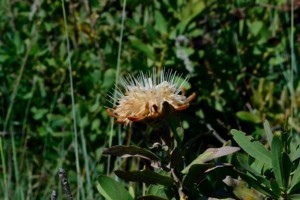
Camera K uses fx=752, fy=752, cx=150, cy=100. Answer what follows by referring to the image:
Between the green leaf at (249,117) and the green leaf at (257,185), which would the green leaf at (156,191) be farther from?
the green leaf at (249,117)

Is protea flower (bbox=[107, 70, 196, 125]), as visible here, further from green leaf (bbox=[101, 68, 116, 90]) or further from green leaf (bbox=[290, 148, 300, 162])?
green leaf (bbox=[101, 68, 116, 90])

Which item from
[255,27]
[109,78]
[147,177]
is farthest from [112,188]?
[255,27]

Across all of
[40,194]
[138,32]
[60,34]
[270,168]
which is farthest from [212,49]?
[270,168]

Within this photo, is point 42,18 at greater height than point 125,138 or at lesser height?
greater

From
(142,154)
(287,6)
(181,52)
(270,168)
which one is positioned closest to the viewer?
(142,154)

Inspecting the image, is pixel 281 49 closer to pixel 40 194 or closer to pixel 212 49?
pixel 212 49

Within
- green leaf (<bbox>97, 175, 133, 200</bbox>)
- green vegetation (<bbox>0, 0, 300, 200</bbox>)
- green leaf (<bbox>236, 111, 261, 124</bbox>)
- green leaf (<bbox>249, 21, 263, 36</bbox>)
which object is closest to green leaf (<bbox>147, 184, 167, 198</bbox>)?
green leaf (<bbox>97, 175, 133, 200</bbox>)

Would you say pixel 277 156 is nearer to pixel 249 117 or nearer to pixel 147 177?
pixel 147 177

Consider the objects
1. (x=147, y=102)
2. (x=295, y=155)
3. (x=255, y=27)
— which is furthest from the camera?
(x=255, y=27)
